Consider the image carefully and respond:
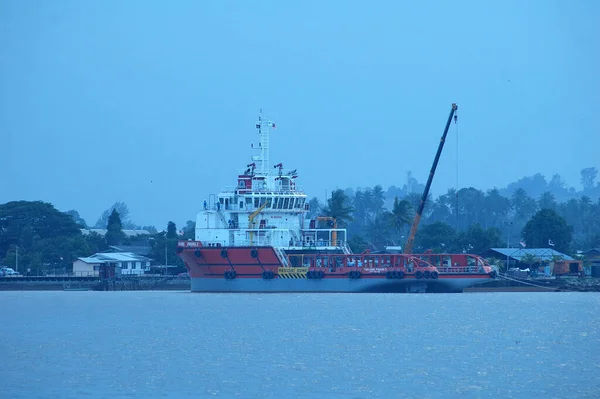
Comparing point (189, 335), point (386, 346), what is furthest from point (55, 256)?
point (386, 346)

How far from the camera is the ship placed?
221 ft

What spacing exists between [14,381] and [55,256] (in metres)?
73.8

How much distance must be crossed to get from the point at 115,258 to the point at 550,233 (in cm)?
3871

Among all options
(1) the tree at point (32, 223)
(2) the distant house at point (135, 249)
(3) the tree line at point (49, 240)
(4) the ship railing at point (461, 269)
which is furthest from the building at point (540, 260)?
(1) the tree at point (32, 223)

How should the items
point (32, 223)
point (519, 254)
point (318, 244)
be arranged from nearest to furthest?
1. point (318, 244)
2. point (519, 254)
3. point (32, 223)

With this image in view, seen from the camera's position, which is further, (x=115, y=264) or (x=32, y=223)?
(x=32, y=223)

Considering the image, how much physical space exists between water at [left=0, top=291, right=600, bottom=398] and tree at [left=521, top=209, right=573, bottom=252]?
40.9 m

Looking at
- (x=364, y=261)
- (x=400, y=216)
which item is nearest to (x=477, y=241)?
(x=400, y=216)

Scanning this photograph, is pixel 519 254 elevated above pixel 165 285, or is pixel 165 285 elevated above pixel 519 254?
pixel 519 254

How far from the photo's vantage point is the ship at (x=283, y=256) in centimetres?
6738

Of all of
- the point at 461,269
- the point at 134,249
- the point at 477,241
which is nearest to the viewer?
the point at 461,269

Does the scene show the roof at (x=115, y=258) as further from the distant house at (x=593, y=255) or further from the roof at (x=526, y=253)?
the distant house at (x=593, y=255)

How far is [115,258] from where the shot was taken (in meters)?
98.4

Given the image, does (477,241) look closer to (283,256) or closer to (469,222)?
(283,256)
